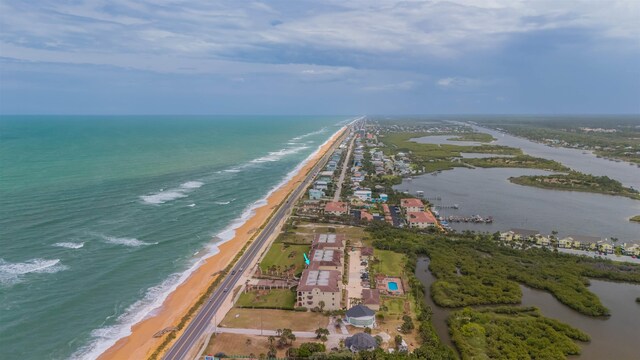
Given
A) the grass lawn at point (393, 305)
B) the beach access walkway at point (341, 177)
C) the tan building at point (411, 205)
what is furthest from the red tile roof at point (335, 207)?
the grass lawn at point (393, 305)

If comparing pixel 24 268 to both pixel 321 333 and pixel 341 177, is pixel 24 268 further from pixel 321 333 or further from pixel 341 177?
pixel 341 177

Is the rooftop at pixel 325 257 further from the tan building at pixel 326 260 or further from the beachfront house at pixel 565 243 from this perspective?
the beachfront house at pixel 565 243

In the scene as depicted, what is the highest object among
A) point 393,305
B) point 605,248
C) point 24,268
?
point 605,248

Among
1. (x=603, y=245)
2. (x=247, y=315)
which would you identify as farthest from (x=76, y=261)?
(x=603, y=245)

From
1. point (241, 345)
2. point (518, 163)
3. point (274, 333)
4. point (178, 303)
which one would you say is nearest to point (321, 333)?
point (274, 333)

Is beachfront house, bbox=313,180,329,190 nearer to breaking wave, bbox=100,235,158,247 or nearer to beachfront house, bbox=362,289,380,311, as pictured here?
breaking wave, bbox=100,235,158,247

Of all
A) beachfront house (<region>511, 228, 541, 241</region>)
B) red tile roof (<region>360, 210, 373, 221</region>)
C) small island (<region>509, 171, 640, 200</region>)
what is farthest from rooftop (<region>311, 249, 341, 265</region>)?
small island (<region>509, 171, 640, 200</region>)
